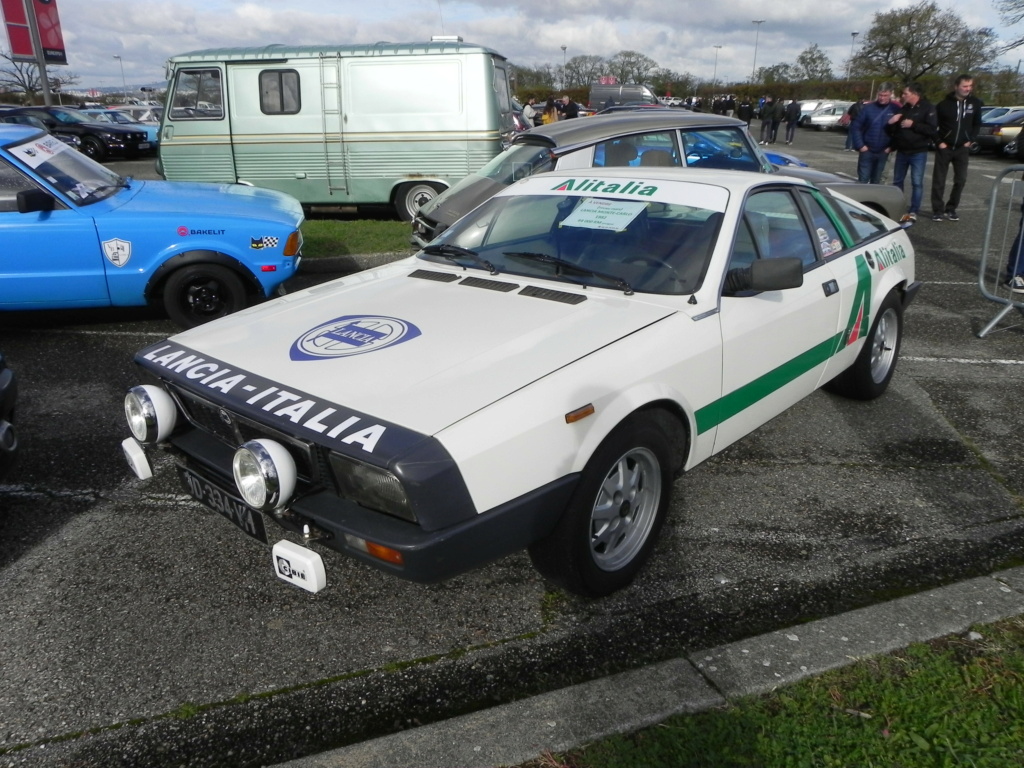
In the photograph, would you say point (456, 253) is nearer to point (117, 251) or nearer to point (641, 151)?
point (117, 251)

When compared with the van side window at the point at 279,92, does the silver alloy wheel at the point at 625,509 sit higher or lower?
lower

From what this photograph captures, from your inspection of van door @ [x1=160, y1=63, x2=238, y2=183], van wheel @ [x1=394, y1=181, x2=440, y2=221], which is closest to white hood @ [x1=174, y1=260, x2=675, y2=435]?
van wheel @ [x1=394, y1=181, x2=440, y2=221]

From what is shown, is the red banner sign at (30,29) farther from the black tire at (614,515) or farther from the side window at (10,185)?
the black tire at (614,515)

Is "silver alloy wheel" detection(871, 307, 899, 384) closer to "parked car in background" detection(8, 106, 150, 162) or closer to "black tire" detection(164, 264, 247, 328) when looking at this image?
"black tire" detection(164, 264, 247, 328)

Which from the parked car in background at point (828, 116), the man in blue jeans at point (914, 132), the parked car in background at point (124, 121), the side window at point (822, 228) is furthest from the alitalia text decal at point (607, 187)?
the parked car in background at point (828, 116)

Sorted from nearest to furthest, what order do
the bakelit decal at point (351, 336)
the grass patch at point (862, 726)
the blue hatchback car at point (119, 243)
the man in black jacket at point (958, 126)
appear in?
the grass patch at point (862, 726) → the bakelit decal at point (351, 336) → the blue hatchback car at point (119, 243) → the man in black jacket at point (958, 126)

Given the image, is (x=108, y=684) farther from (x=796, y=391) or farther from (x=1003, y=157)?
(x=1003, y=157)

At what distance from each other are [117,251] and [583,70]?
2490 inches

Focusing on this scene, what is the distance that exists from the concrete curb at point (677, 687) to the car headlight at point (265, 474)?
0.76 metres

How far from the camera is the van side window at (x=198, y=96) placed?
10680mm

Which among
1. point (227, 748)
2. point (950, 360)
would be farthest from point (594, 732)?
point (950, 360)

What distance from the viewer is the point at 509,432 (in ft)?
7.97

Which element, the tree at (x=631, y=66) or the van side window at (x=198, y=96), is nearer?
the van side window at (x=198, y=96)

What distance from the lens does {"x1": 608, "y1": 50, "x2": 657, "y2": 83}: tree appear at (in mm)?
65562
